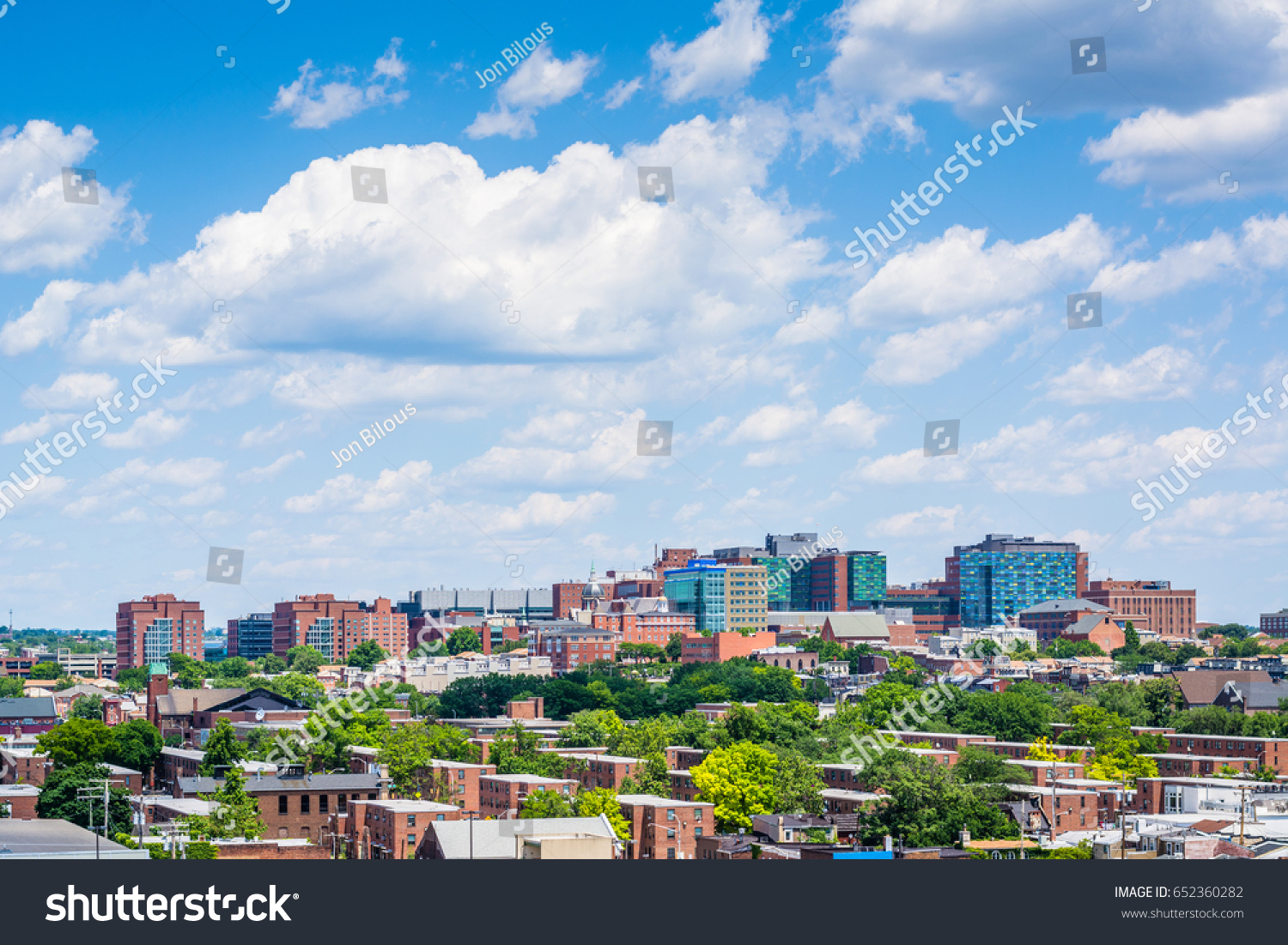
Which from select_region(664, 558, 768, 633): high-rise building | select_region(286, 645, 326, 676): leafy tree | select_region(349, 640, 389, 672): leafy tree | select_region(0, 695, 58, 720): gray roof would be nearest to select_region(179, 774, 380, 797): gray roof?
select_region(0, 695, 58, 720): gray roof

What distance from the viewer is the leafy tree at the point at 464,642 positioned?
17512cm

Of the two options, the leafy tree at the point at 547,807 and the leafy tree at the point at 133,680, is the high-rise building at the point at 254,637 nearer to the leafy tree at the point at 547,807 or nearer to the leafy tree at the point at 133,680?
the leafy tree at the point at 133,680

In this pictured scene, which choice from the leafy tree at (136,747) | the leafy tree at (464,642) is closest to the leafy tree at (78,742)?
the leafy tree at (136,747)

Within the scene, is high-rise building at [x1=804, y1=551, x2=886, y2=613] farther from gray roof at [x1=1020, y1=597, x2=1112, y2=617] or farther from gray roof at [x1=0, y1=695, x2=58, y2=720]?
gray roof at [x1=0, y1=695, x2=58, y2=720]

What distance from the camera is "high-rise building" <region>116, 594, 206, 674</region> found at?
170000 mm

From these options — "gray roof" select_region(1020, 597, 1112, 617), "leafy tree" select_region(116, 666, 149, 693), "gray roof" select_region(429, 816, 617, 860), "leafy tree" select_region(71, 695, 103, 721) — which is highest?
"gray roof" select_region(1020, 597, 1112, 617)

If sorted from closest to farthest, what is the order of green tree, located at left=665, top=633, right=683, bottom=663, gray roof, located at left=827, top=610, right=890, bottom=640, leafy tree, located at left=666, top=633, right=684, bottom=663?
leafy tree, located at left=666, top=633, right=684, bottom=663
green tree, located at left=665, top=633, right=683, bottom=663
gray roof, located at left=827, top=610, right=890, bottom=640

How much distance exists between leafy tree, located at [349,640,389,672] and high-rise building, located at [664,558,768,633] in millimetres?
32335

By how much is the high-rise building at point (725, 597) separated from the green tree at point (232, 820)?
116355mm

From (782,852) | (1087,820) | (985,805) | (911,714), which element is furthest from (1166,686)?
(782,852)

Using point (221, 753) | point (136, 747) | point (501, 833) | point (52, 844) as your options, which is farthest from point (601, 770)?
point (52, 844)

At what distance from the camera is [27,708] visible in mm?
86938
